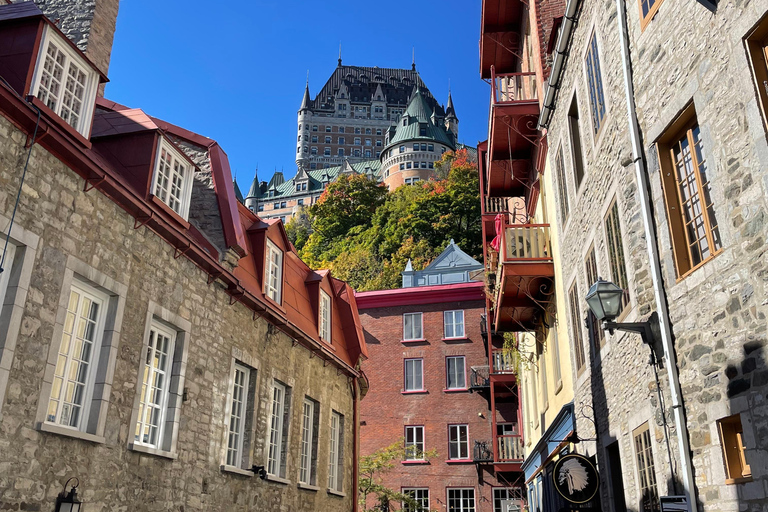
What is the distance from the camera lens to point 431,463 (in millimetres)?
30656

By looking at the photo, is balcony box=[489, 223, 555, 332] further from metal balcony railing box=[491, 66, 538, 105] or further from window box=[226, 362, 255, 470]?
window box=[226, 362, 255, 470]

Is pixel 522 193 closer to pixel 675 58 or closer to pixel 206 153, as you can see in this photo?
pixel 206 153

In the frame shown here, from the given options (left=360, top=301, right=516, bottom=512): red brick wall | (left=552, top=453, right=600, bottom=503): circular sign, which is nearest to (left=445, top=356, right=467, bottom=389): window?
(left=360, top=301, right=516, bottom=512): red brick wall

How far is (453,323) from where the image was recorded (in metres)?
33.3

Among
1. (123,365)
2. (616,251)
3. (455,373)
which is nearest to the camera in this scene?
(123,365)

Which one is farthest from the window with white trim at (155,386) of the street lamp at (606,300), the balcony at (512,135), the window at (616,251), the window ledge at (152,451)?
the balcony at (512,135)

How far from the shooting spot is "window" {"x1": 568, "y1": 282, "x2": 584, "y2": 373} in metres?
12.1

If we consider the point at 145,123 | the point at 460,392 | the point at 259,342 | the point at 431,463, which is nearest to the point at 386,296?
the point at 460,392

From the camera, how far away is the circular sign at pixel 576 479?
33.4ft

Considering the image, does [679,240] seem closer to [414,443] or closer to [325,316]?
[325,316]

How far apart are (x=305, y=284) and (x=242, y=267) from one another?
→ 13.5 ft

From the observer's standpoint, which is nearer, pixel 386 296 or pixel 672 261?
pixel 672 261

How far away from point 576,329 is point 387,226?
51801 millimetres

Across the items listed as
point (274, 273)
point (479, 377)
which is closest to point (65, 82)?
point (274, 273)
